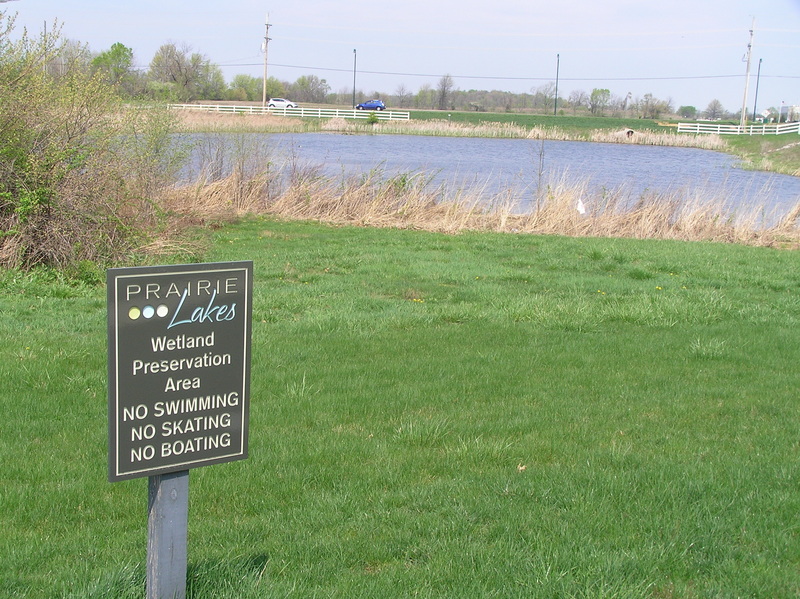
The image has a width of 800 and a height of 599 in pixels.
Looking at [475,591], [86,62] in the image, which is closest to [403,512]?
[475,591]

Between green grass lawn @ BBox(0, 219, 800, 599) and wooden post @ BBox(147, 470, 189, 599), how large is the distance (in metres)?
0.25

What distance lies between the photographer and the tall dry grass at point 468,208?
62.0ft

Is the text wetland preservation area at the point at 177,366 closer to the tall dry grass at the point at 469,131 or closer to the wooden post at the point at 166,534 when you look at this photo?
the wooden post at the point at 166,534

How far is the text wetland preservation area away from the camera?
3.00 m

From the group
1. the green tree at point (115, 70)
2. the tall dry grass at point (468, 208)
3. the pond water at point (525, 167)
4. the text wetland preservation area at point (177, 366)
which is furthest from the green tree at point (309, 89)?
the text wetland preservation area at point (177, 366)

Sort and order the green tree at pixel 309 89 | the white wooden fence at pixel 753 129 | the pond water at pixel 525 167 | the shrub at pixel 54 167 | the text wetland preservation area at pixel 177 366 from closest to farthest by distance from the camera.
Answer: the text wetland preservation area at pixel 177 366 < the shrub at pixel 54 167 < the pond water at pixel 525 167 < the white wooden fence at pixel 753 129 < the green tree at pixel 309 89

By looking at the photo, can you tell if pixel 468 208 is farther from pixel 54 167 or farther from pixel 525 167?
pixel 525 167

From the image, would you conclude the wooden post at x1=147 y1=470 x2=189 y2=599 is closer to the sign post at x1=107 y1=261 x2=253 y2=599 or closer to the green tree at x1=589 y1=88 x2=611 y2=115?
the sign post at x1=107 y1=261 x2=253 y2=599

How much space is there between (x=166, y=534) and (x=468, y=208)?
17.4 meters

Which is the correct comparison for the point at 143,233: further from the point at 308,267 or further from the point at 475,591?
the point at 475,591

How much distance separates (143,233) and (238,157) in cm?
885

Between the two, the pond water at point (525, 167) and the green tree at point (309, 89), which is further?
the green tree at point (309, 89)

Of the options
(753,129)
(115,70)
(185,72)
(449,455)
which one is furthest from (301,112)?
(449,455)

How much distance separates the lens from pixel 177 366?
3.16 metres
